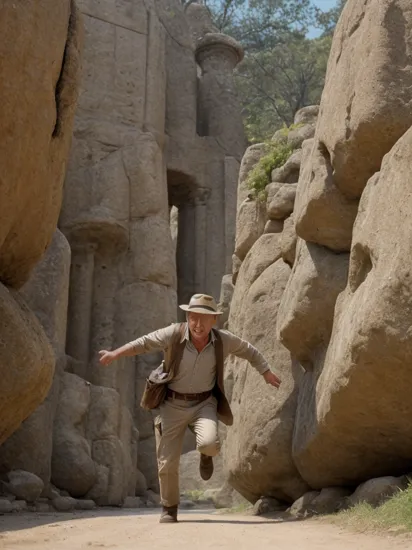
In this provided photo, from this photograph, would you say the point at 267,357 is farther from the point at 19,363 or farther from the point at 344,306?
the point at 19,363

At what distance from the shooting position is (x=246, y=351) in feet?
21.5

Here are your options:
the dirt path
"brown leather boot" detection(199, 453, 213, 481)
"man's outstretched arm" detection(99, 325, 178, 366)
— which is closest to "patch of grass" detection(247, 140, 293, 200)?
"man's outstretched arm" detection(99, 325, 178, 366)

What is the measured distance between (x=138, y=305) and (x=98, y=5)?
7.43 metres

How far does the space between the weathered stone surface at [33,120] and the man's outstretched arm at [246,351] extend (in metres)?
1.61

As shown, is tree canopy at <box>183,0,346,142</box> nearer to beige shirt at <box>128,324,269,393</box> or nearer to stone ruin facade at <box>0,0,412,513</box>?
stone ruin facade at <box>0,0,412,513</box>

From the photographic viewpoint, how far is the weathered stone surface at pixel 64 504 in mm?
11897

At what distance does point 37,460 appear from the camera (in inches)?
472

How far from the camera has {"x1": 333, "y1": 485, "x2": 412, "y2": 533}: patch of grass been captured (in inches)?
199

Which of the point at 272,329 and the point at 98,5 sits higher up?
the point at 98,5

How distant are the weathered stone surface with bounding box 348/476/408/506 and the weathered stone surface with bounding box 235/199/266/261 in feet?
15.0

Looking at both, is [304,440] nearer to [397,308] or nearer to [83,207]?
[397,308]

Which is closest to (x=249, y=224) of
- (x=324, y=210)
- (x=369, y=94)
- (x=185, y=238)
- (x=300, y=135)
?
(x=300, y=135)

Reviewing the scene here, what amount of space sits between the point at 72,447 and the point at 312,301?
275 inches

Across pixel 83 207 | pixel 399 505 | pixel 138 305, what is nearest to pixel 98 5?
pixel 83 207
